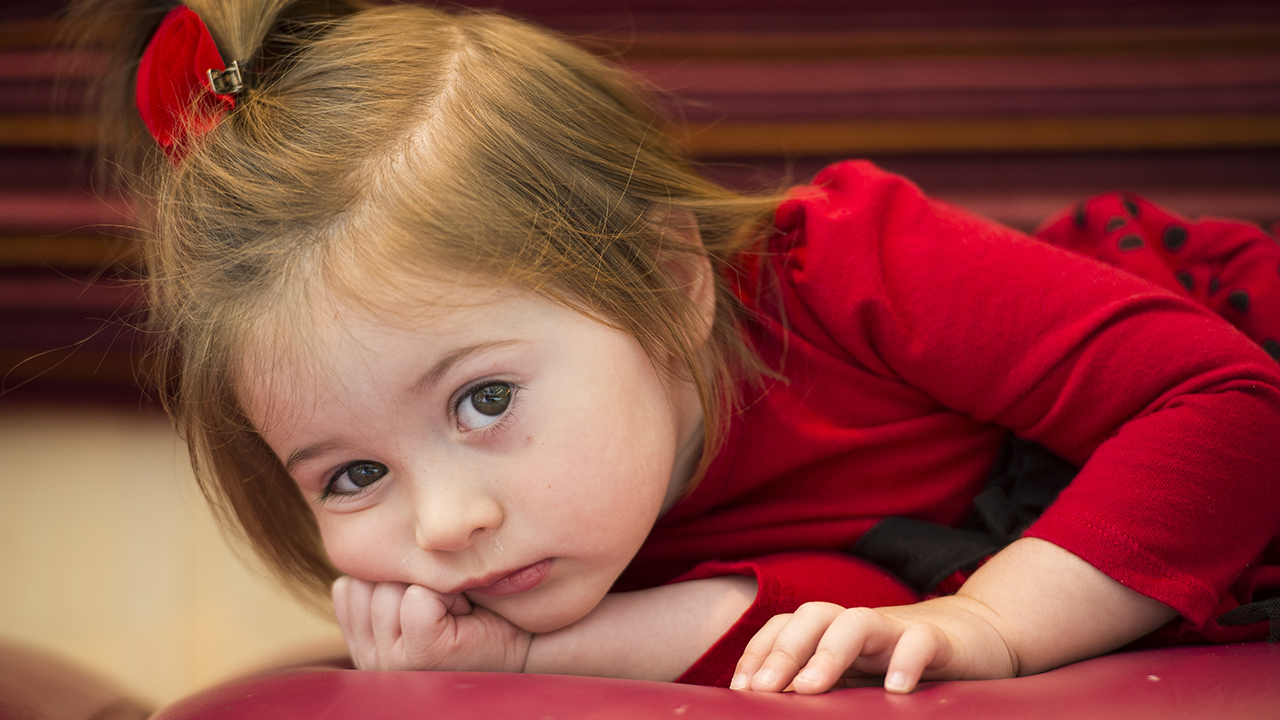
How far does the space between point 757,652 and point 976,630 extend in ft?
0.44

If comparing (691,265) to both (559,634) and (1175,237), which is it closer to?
(559,634)

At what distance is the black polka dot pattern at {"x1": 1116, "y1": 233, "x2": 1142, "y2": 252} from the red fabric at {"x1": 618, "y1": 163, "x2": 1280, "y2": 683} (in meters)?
0.20

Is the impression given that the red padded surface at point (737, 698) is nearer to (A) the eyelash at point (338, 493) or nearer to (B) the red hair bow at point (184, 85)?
(A) the eyelash at point (338, 493)

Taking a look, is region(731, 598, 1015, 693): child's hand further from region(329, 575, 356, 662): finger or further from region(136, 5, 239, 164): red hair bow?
region(136, 5, 239, 164): red hair bow

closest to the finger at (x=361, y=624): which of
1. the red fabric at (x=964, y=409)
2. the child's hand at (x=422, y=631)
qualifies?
the child's hand at (x=422, y=631)

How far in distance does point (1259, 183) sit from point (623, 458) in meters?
0.89

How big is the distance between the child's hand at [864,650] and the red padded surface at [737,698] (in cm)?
1

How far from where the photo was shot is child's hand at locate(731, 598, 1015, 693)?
1.67ft

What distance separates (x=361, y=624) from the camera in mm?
685

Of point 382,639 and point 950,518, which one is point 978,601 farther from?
point 382,639

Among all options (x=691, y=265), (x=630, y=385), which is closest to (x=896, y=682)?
(x=630, y=385)

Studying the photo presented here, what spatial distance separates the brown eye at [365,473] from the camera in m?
0.65

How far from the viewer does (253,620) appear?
3.77ft

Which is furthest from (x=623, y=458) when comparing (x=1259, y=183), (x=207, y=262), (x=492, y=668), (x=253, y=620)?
(x=1259, y=183)
